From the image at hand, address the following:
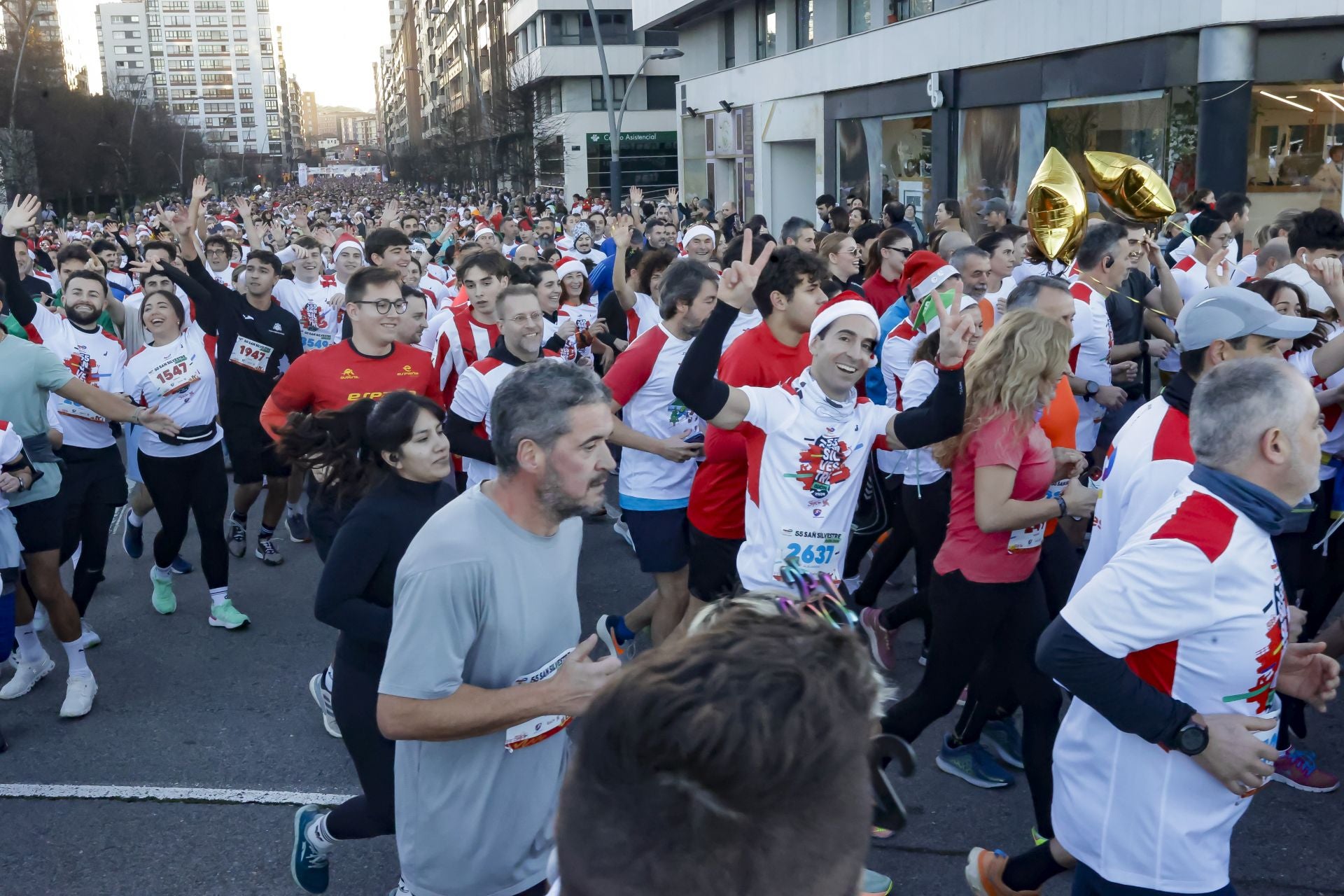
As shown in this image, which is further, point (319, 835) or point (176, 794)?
point (176, 794)

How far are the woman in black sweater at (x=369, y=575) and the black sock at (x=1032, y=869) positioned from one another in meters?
1.81

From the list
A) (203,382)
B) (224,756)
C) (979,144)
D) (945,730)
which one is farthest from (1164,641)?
(979,144)

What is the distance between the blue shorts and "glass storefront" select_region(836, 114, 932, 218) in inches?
734

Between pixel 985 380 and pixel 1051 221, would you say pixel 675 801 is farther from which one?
pixel 1051 221

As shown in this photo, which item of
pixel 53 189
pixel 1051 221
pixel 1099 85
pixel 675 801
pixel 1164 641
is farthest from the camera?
pixel 53 189

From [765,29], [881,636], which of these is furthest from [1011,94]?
[881,636]

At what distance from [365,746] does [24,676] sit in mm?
3186

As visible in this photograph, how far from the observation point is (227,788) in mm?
4672

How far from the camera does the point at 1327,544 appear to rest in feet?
16.2

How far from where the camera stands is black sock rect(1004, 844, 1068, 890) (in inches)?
127

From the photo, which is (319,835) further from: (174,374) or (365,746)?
(174,374)

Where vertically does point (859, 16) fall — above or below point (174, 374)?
above

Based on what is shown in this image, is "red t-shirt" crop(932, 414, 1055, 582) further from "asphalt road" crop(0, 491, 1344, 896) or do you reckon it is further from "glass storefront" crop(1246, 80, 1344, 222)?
"glass storefront" crop(1246, 80, 1344, 222)

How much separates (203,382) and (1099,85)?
→ 1548 centimetres
